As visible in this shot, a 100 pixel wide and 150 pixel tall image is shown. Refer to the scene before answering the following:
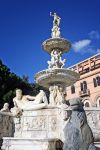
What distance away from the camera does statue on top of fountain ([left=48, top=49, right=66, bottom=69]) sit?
16.5 m

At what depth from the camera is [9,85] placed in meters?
34.5

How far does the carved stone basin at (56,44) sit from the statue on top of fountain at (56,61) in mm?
323

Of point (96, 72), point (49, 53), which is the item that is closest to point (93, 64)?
point (96, 72)

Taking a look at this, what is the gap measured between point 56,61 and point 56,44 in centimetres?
107

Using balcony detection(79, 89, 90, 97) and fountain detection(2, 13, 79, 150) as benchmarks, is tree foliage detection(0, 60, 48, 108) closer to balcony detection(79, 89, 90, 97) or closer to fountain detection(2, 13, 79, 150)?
fountain detection(2, 13, 79, 150)

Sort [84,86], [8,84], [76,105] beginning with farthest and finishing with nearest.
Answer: [84,86], [8,84], [76,105]

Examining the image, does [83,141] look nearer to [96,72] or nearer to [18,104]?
[18,104]

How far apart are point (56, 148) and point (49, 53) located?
9.38 m

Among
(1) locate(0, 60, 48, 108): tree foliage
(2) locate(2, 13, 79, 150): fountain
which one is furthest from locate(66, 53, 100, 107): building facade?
(2) locate(2, 13, 79, 150): fountain

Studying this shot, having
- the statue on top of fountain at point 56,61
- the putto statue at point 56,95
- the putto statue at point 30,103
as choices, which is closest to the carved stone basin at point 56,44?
the statue on top of fountain at point 56,61

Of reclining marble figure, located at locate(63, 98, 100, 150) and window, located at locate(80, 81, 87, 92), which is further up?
window, located at locate(80, 81, 87, 92)

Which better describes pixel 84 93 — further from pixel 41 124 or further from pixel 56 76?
pixel 41 124

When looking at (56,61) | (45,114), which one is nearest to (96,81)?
(56,61)

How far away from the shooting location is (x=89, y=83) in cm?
5184
